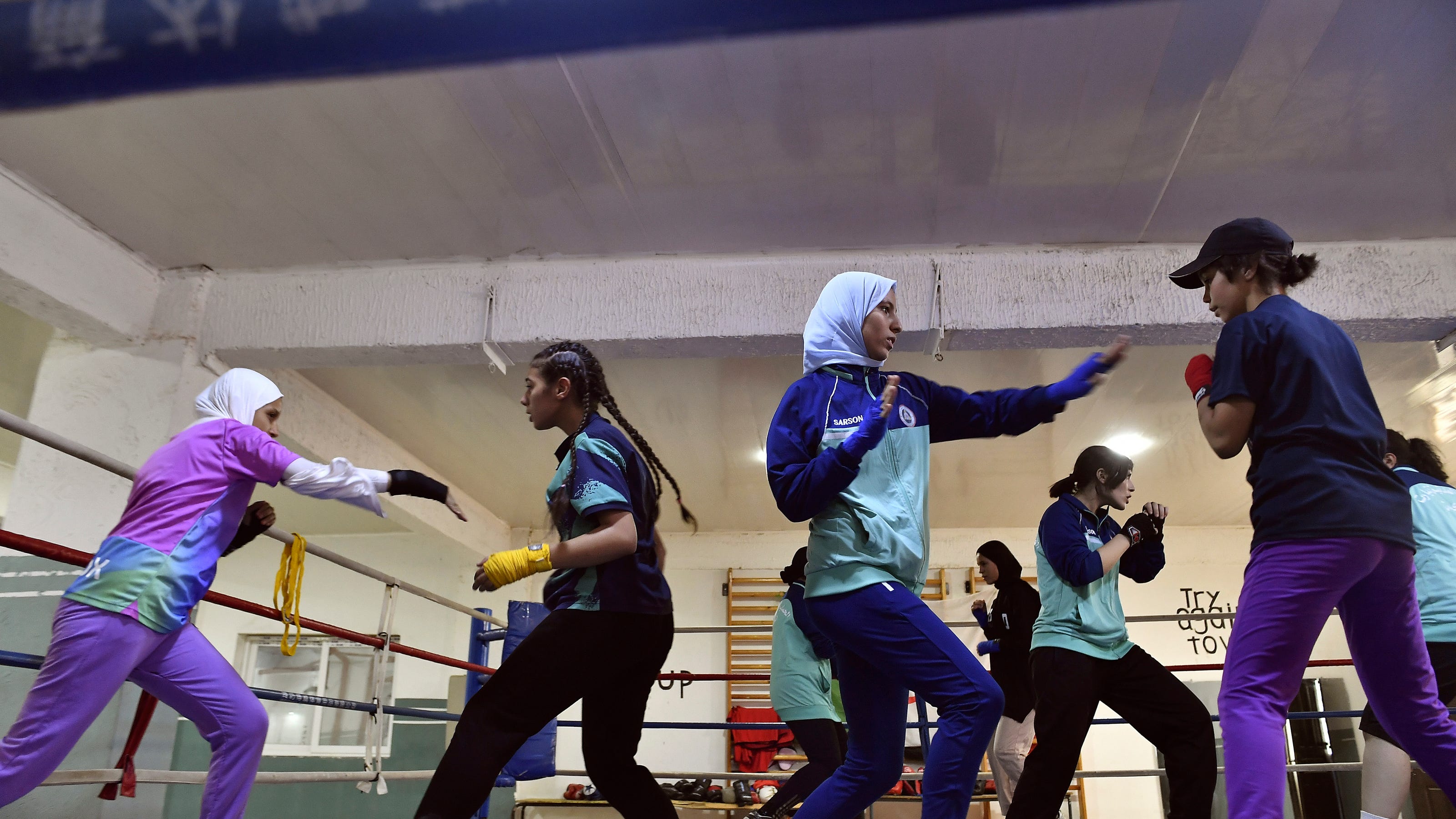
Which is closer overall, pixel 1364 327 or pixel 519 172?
pixel 519 172

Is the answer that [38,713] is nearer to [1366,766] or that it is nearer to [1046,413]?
[1046,413]

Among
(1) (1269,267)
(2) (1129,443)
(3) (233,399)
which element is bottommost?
(3) (233,399)

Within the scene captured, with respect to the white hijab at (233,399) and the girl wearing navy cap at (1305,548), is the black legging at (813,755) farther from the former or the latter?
the white hijab at (233,399)

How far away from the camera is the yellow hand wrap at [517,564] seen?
1.72 metres

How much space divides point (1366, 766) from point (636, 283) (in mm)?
3281

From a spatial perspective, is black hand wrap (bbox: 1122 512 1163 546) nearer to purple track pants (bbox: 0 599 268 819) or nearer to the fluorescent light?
purple track pants (bbox: 0 599 268 819)

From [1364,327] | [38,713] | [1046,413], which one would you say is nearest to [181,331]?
[38,713]

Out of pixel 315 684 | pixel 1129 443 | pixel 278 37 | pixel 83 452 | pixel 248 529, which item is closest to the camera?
pixel 278 37

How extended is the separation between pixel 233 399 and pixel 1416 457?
11.0 feet

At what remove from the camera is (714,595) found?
983cm

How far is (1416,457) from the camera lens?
8.95 feet

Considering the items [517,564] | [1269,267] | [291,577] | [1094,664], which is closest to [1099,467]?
[1094,664]

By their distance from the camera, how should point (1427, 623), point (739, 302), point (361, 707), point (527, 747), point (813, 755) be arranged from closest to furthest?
point (1427, 623) < point (361, 707) < point (813, 755) < point (527, 747) < point (739, 302)

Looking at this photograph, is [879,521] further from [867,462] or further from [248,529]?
[248,529]
